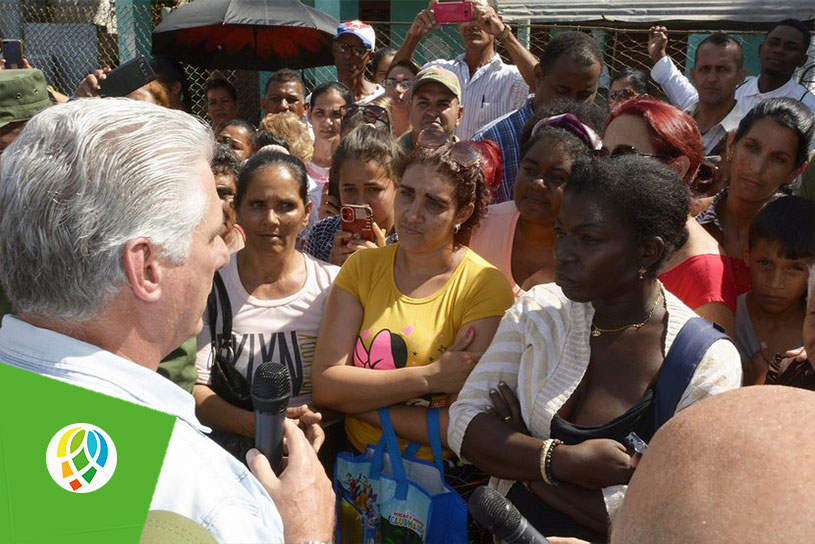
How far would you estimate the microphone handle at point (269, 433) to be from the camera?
70.8 inches

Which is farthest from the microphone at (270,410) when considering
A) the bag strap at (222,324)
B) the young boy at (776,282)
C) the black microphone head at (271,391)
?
the young boy at (776,282)

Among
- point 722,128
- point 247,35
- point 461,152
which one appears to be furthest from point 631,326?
point 247,35

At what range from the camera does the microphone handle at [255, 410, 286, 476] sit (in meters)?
1.80

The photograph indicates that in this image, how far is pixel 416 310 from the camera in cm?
314

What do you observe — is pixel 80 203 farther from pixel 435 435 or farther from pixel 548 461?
pixel 435 435

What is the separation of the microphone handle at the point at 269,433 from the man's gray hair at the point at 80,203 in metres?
0.47

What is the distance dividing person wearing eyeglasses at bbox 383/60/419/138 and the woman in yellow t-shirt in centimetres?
254

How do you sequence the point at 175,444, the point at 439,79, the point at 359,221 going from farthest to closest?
1. the point at 439,79
2. the point at 359,221
3. the point at 175,444

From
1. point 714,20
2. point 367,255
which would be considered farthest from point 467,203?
point 714,20

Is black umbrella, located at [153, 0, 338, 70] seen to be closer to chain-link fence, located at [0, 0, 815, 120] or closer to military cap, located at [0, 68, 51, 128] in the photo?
chain-link fence, located at [0, 0, 815, 120]

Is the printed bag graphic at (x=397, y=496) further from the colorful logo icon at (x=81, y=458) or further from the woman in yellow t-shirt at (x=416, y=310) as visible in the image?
the colorful logo icon at (x=81, y=458)

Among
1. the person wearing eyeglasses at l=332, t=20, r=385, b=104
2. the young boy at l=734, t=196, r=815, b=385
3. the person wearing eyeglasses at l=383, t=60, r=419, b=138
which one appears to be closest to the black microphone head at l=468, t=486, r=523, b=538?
the young boy at l=734, t=196, r=815, b=385

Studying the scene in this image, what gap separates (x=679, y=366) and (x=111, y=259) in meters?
1.55

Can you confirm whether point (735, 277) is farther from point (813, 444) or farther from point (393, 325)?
point (813, 444)
